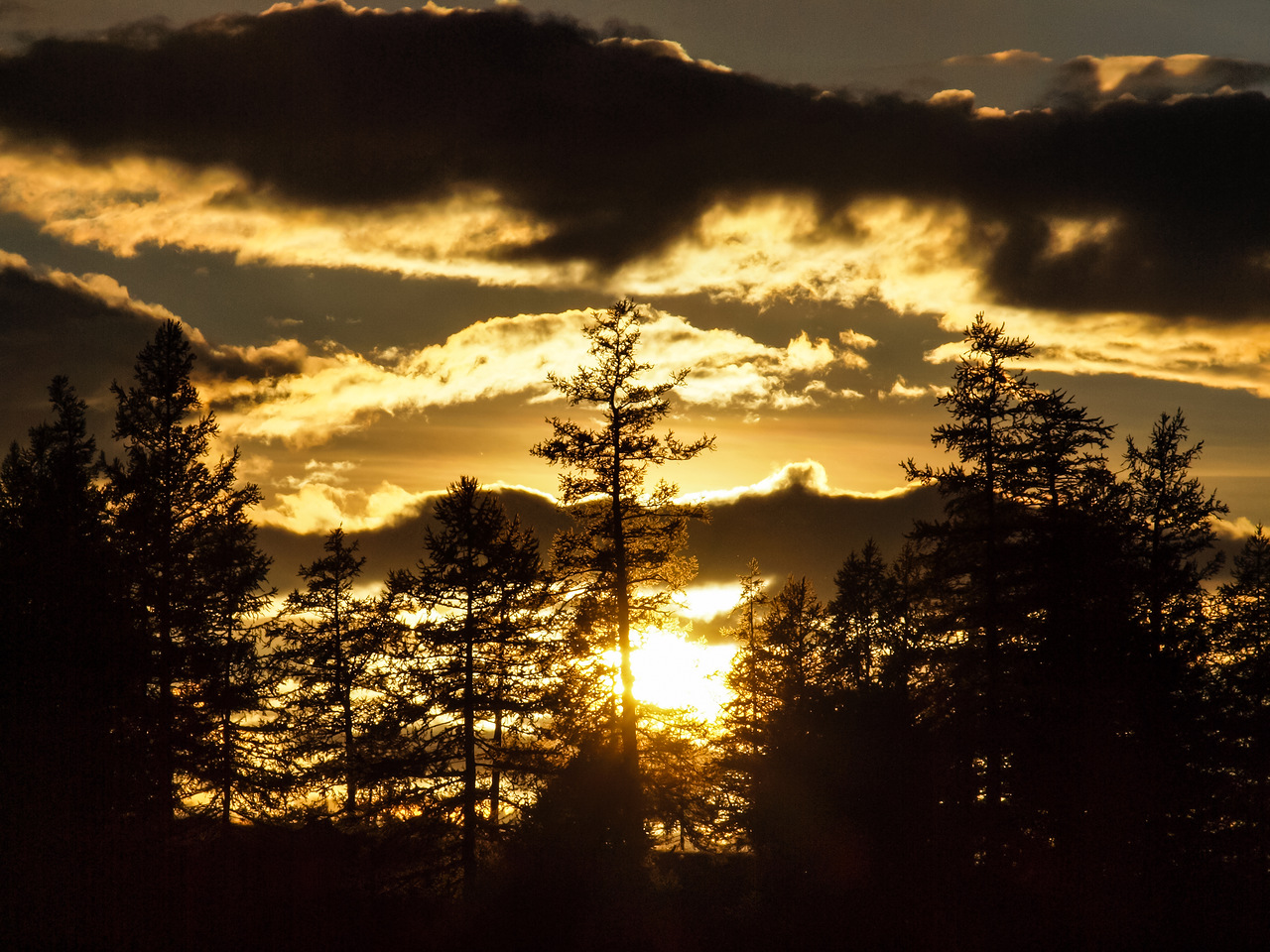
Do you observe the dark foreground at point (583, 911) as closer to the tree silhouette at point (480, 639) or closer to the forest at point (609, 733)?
the forest at point (609, 733)

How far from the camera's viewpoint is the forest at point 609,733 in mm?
17219

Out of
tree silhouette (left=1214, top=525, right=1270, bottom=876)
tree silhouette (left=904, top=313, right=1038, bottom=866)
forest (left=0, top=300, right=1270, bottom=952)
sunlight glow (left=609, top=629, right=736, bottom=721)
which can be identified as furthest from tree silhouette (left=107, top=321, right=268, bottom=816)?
tree silhouette (left=1214, top=525, right=1270, bottom=876)

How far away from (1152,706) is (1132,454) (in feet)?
27.5

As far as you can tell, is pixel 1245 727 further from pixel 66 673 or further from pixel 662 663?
pixel 66 673

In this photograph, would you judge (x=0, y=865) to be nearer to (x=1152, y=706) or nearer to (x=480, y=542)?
(x=480, y=542)

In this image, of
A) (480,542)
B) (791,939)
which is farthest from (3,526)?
(791,939)

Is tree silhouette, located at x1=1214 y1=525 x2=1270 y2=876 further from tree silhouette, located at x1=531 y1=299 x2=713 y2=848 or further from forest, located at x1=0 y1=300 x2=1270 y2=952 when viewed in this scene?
tree silhouette, located at x1=531 y1=299 x2=713 y2=848

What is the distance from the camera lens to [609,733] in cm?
2311

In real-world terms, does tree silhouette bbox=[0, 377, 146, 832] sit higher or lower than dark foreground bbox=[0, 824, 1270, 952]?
higher

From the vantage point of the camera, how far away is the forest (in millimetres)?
17219

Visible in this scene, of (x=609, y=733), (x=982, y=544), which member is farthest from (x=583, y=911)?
(x=982, y=544)

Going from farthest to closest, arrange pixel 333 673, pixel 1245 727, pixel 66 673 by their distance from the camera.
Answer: pixel 333 673, pixel 1245 727, pixel 66 673

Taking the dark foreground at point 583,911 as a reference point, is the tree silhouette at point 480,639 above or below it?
above

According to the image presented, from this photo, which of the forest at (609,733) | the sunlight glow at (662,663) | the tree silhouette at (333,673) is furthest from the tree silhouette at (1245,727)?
the tree silhouette at (333,673)
